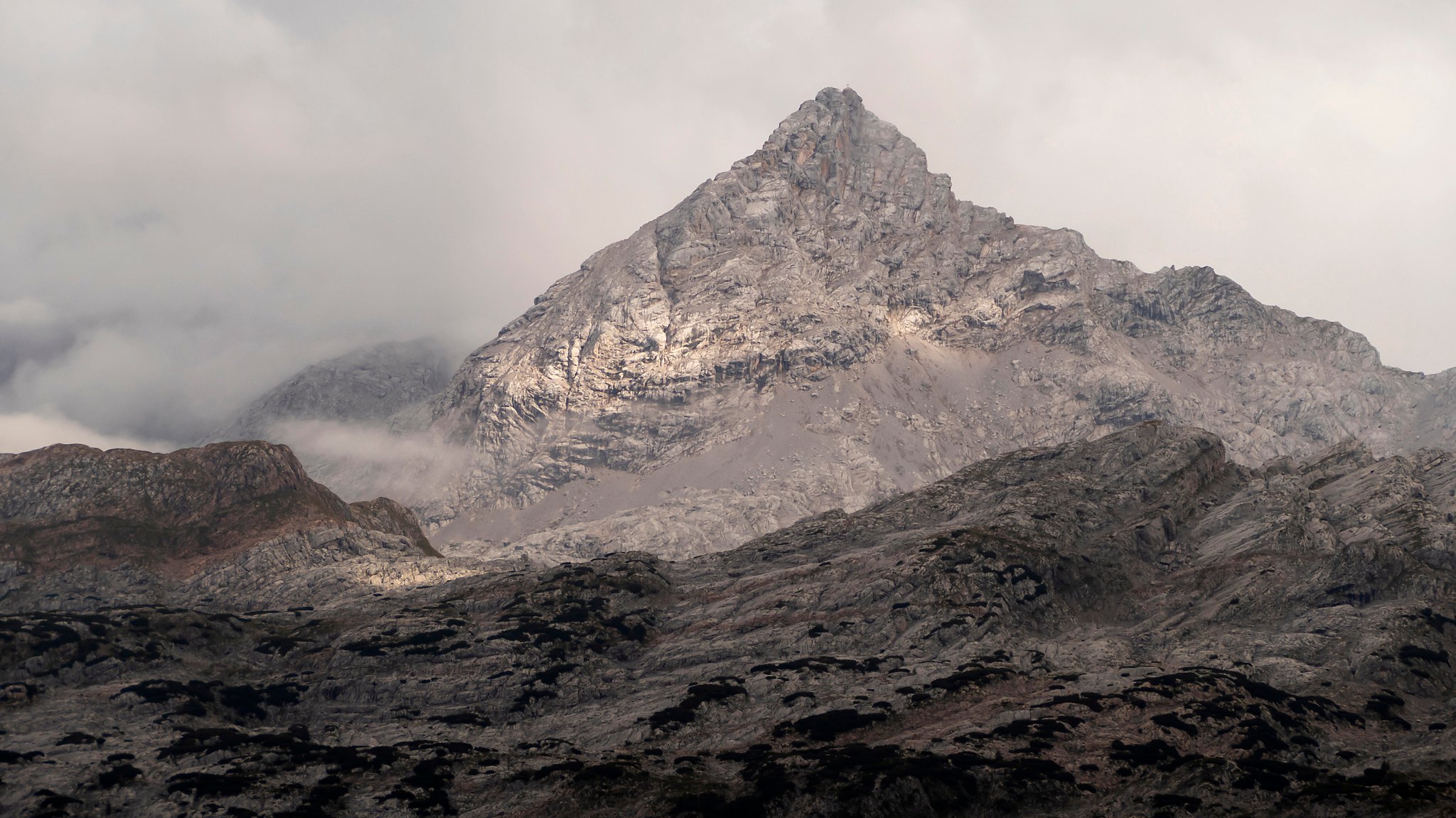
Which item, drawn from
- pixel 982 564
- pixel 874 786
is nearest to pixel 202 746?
pixel 874 786

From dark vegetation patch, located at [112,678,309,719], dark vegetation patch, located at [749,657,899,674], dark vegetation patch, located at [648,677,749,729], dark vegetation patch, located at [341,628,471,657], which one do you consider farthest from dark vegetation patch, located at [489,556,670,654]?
dark vegetation patch, located at [112,678,309,719]

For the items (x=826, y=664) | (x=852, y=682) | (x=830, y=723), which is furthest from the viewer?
(x=826, y=664)

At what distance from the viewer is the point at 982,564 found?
167 metres

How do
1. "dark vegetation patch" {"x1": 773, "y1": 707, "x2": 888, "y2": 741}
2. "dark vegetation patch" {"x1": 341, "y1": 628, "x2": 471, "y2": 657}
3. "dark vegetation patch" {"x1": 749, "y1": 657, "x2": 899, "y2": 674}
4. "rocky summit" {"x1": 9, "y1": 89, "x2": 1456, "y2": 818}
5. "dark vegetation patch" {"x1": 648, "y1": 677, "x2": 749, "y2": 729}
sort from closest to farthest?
"rocky summit" {"x1": 9, "y1": 89, "x2": 1456, "y2": 818}, "dark vegetation patch" {"x1": 773, "y1": 707, "x2": 888, "y2": 741}, "dark vegetation patch" {"x1": 648, "y1": 677, "x2": 749, "y2": 729}, "dark vegetation patch" {"x1": 749, "y1": 657, "x2": 899, "y2": 674}, "dark vegetation patch" {"x1": 341, "y1": 628, "x2": 471, "y2": 657}

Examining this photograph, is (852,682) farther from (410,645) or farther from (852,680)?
(410,645)

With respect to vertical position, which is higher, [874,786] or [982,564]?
[982,564]

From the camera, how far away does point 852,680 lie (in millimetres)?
141375

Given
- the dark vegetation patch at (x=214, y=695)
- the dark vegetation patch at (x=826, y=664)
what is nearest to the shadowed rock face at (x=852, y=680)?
the dark vegetation patch at (x=214, y=695)

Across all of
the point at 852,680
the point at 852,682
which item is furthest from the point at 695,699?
the point at 852,680

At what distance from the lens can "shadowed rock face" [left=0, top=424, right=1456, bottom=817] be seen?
108 m

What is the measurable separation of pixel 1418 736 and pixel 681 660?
93011mm

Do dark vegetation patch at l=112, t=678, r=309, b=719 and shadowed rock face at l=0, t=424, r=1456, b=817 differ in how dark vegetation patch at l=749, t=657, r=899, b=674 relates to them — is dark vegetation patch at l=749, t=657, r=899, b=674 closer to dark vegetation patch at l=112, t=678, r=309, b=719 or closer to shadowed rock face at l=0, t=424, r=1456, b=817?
shadowed rock face at l=0, t=424, r=1456, b=817

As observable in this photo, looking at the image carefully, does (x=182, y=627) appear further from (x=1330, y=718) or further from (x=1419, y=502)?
(x=1419, y=502)

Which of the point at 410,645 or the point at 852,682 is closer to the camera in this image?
the point at 852,682
